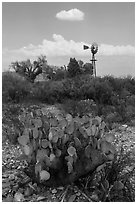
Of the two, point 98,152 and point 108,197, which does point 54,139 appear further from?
point 108,197

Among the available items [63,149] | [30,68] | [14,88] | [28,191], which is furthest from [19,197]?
[30,68]

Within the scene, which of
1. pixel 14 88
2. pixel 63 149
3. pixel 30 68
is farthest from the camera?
pixel 30 68

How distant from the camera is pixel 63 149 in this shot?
1628 millimetres

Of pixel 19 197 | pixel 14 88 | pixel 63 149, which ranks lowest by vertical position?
pixel 19 197

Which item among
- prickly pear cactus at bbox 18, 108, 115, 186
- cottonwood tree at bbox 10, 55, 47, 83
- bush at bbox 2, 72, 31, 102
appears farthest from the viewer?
cottonwood tree at bbox 10, 55, 47, 83

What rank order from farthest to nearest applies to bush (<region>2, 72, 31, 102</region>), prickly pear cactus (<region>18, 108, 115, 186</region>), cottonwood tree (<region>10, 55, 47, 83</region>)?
cottonwood tree (<region>10, 55, 47, 83</region>) → bush (<region>2, 72, 31, 102</region>) → prickly pear cactus (<region>18, 108, 115, 186</region>)

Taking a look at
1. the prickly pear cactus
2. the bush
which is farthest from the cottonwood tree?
the prickly pear cactus

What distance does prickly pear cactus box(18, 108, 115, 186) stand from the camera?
5.11 ft

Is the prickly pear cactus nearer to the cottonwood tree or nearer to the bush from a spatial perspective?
the bush

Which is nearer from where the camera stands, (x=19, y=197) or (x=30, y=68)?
(x=19, y=197)

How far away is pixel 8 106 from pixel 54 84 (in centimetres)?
91

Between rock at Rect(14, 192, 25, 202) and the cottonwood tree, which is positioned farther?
the cottonwood tree

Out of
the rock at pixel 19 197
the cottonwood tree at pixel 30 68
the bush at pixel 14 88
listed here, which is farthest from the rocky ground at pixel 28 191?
the cottonwood tree at pixel 30 68

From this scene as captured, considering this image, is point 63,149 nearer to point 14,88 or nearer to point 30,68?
point 14,88
